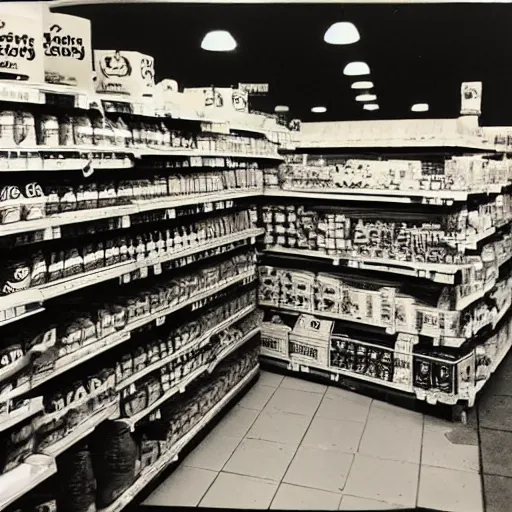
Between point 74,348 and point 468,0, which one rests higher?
point 468,0

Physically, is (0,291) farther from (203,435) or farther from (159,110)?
(203,435)

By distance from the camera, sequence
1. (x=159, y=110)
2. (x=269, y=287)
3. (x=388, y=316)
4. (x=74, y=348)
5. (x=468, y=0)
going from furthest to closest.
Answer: (x=269, y=287) < (x=388, y=316) < (x=468, y=0) < (x=159, y=110) < (x=74, y=348)

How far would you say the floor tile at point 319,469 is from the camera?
363 cm

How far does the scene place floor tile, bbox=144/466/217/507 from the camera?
11.3ft

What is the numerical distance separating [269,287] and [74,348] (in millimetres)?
2614

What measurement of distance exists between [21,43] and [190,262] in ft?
5.74

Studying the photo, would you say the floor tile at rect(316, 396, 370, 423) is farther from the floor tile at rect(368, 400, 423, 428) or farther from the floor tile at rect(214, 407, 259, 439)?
the floor tile at rect(214, 407, 259, 439)

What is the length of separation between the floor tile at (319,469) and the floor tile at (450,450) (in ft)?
1.71

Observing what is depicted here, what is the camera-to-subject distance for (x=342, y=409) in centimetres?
470

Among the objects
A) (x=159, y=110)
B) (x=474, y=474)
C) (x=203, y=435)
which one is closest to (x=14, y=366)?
(x=159, y=110)

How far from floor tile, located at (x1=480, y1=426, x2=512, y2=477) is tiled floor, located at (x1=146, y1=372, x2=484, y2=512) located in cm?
6

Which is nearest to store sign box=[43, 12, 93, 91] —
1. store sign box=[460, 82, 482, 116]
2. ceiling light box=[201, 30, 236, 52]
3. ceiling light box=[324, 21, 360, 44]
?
store sign box=[460, 82, 482, 116]

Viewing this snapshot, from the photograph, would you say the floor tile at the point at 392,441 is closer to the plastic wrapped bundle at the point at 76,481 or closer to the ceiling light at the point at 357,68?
the plastic wrapped bundle at the point at 76,481

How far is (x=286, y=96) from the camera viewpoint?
697 inches
